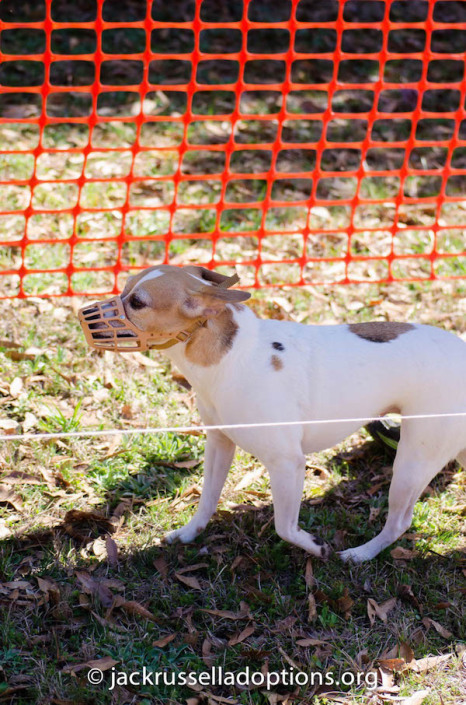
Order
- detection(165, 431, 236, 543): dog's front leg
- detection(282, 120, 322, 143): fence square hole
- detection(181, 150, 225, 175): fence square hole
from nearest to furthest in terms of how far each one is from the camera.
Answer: detection(165, 431, 236, 543): dog's front leg
detection(181, 150, 225, 175): fence square hole
detection(282, 120, 322, 143): fence square hole

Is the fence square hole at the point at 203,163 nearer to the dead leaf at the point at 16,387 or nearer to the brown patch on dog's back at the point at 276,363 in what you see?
the dead leaf at the point at 16,387

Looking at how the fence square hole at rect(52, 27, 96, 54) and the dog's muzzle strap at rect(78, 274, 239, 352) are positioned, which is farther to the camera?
the fence square hole at rect(52, 27, 96, 54)

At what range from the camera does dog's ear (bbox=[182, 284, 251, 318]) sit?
3.08 meters

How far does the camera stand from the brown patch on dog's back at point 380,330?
3.44 m

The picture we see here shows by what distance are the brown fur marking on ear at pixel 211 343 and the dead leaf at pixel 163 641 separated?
42.3 inches

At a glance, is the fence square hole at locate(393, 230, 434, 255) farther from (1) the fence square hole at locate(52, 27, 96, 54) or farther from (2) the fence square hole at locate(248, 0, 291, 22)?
(1) the fence square hole at locate(52, 27, 96, 54)

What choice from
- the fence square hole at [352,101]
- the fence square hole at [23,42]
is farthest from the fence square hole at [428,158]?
the fence square hole at [23,42]

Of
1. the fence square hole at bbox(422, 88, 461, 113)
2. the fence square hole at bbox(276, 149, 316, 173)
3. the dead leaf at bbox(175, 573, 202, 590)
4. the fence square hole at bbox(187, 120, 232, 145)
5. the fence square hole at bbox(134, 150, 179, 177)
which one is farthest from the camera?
the fence square hole at bbox(422, 88, 461, 113)

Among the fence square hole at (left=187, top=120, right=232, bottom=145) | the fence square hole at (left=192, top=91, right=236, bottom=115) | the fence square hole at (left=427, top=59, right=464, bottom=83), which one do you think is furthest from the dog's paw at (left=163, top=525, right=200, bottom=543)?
the fence square hole at (left=427, top=59, right=464, bottom=83)

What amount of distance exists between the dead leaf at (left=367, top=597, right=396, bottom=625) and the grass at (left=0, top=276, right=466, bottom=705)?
0.03 meters

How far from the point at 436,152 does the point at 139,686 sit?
5543 millimetres

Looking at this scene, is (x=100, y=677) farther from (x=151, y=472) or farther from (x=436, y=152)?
(x=436, y=152)

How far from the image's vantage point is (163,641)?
3229 millimetres

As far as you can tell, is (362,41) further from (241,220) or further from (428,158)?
(241,220)
